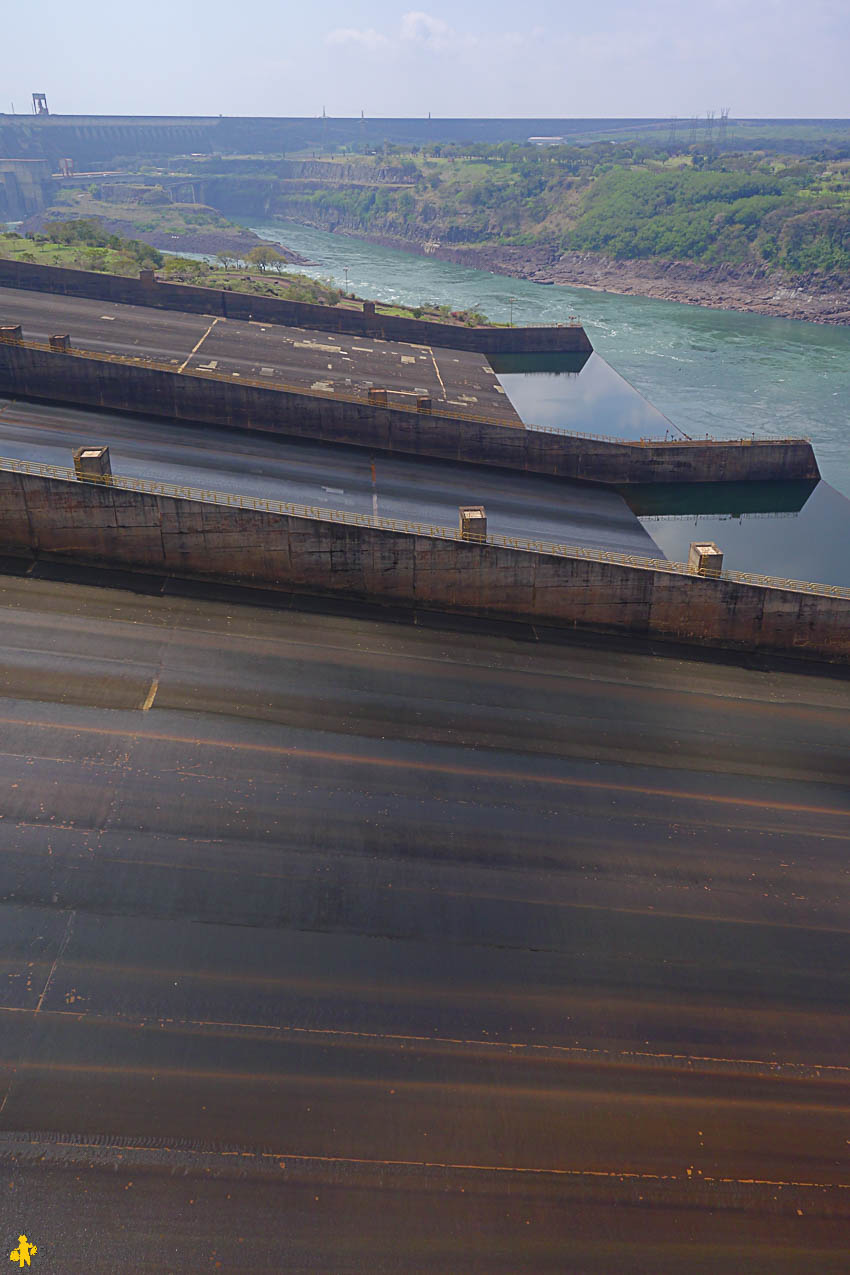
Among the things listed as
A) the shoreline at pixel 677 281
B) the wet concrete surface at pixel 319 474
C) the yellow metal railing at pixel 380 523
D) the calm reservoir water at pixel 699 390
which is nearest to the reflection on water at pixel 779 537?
the calm reservoir water at pixel 699 390

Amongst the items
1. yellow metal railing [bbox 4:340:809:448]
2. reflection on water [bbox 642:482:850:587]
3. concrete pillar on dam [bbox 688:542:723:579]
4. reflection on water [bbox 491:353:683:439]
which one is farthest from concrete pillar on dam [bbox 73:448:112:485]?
reflection on water [bbox 491:353:683:439]

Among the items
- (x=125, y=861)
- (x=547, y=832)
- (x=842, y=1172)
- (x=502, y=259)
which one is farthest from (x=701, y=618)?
(x=502, y=259)

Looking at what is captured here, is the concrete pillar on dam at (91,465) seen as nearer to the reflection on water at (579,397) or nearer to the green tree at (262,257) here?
the reflection on water at (579,397)

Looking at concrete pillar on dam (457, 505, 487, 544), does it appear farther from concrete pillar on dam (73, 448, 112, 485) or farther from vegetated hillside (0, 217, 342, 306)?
vegetated hillside (0, 217, 342, 306)

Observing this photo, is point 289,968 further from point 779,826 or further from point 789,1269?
point 779,826

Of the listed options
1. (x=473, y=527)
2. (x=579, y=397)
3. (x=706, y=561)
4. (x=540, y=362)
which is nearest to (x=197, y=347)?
(x=579, y=397)
